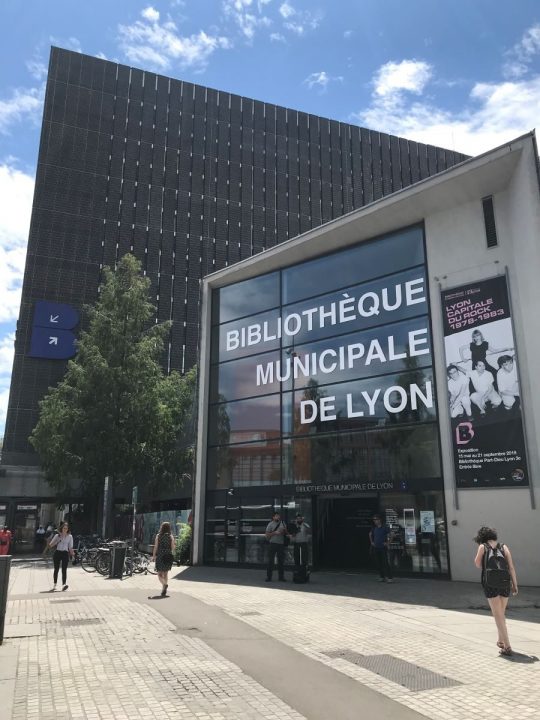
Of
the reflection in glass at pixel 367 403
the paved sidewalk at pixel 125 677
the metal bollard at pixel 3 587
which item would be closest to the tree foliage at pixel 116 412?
the reflection in glass at pixel 367 403

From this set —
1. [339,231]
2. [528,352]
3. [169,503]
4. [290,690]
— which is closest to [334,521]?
[528,352]

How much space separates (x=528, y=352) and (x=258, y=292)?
33.4 ft

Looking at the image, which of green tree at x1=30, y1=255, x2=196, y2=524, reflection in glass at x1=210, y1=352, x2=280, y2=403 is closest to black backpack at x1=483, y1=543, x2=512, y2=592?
reflection in glass at x1=210, y1=352, x2=280, y2=403

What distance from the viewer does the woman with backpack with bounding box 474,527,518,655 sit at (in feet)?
24.5

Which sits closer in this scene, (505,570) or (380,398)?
(505,570)

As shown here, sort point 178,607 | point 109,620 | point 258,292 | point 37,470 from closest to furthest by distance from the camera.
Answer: point 109,620, point 178,607, point 258,292, point 37,470

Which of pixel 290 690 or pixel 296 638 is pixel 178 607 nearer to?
pixel 296 638

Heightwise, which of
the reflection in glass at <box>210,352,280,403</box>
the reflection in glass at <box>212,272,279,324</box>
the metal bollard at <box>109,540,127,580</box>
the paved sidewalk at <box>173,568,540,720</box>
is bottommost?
the paved sidewalk at <box>173,568,540,720</box>

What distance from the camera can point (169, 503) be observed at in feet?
128

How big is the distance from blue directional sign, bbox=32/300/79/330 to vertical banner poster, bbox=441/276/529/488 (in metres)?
32.7

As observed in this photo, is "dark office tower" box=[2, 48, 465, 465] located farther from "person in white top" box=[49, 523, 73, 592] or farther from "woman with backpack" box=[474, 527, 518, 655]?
"woman with backpack" box=[474, 527, 518, 655]

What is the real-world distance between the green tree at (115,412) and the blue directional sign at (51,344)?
8744 mm

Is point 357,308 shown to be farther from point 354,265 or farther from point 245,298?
point 245,298

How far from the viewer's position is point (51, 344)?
4188cm
